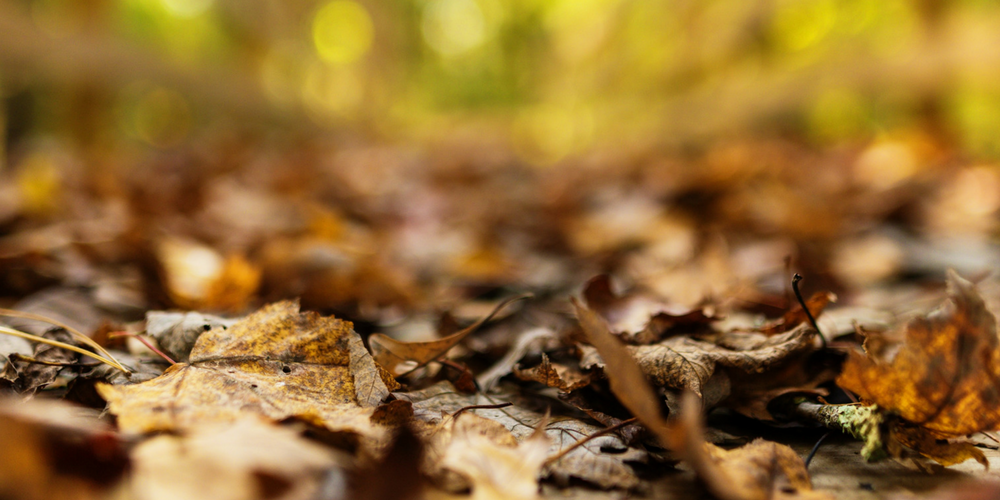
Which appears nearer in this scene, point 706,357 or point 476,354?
point 706,357

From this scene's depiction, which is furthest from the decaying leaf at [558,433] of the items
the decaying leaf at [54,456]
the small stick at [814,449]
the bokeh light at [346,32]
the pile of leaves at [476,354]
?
the bokeh light at [346,32]

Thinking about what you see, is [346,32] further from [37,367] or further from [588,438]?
[588,438]

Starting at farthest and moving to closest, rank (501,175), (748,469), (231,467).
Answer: (501,175) → (748,469) → (231,467)

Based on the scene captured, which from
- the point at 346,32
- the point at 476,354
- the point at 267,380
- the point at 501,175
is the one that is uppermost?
the point at 346,32

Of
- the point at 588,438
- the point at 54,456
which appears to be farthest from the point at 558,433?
the point at 54,456

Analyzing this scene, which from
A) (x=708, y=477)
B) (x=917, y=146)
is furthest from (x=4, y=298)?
(x=917, y=146)

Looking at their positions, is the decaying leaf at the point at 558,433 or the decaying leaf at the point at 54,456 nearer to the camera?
the decaying leaf at the point at 54,456

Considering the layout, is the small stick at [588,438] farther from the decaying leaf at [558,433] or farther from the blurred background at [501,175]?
the blurred background at [501,175]

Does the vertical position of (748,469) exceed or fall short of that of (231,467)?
it falls short
